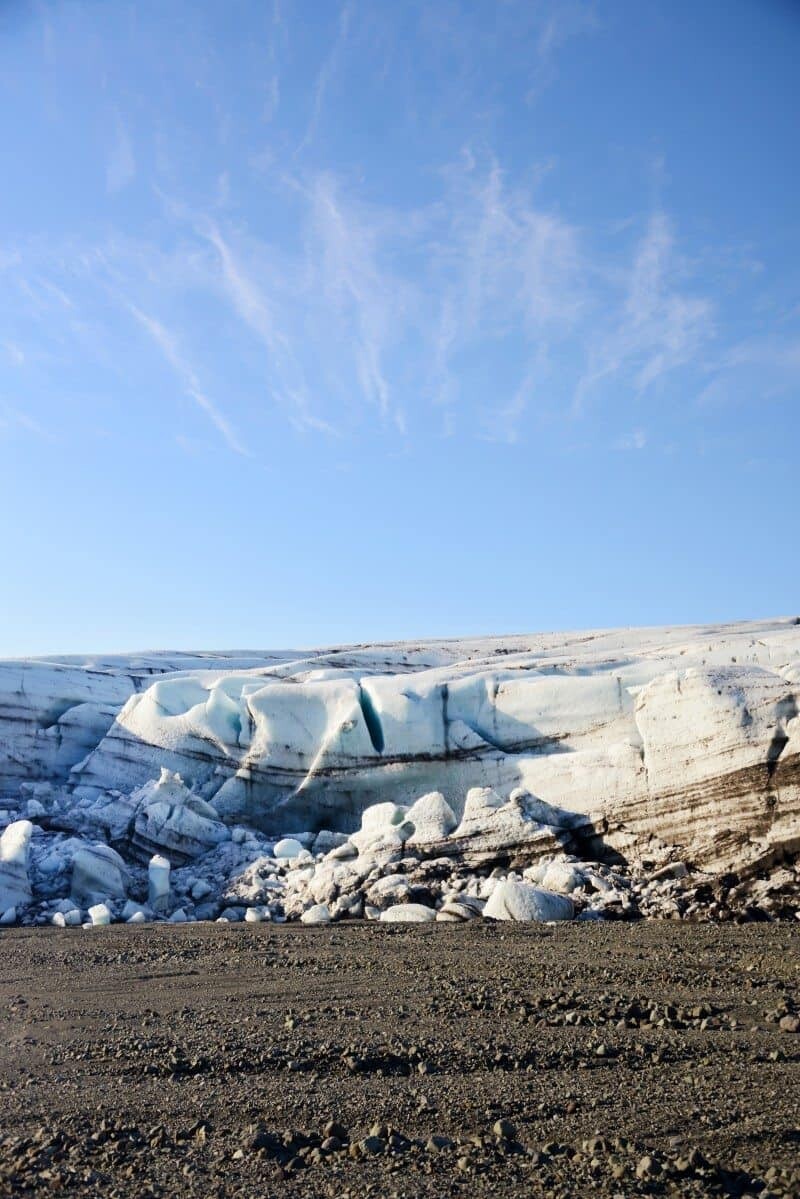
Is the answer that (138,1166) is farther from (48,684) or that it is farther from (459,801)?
(48,684)

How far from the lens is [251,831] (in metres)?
12.4

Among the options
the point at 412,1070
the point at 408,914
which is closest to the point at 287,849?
the point at 408,914

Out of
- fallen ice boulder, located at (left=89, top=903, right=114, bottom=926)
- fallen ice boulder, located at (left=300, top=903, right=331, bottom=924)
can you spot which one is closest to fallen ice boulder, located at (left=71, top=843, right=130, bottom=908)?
fallen ice boulder, located at (left=89, top=903, right=114, bottom=926)

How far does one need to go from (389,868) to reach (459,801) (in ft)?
6.70

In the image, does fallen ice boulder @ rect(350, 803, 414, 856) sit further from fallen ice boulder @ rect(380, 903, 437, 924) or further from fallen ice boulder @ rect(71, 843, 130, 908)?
fallen ice boulder @ rect(71, 843, 130, 908)

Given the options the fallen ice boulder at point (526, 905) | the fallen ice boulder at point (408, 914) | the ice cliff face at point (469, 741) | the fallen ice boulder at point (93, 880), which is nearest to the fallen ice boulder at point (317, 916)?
the fallen ice boulder at point (408, 914)

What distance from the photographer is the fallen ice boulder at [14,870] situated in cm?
1005

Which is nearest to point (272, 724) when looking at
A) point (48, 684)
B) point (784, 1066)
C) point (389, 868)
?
point (389, 868)

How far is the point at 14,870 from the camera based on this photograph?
33.7 ft

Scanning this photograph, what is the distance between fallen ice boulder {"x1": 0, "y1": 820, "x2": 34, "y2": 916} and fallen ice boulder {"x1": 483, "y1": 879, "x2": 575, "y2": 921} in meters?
4.46

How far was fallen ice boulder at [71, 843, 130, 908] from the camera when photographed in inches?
408

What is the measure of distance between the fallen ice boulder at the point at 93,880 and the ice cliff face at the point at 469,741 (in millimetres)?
1082

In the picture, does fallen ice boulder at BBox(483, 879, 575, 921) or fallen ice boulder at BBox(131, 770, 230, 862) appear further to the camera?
fallen ice boulder at BBox(131, 770, 230, 862)

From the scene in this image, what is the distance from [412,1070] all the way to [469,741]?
7476mm
